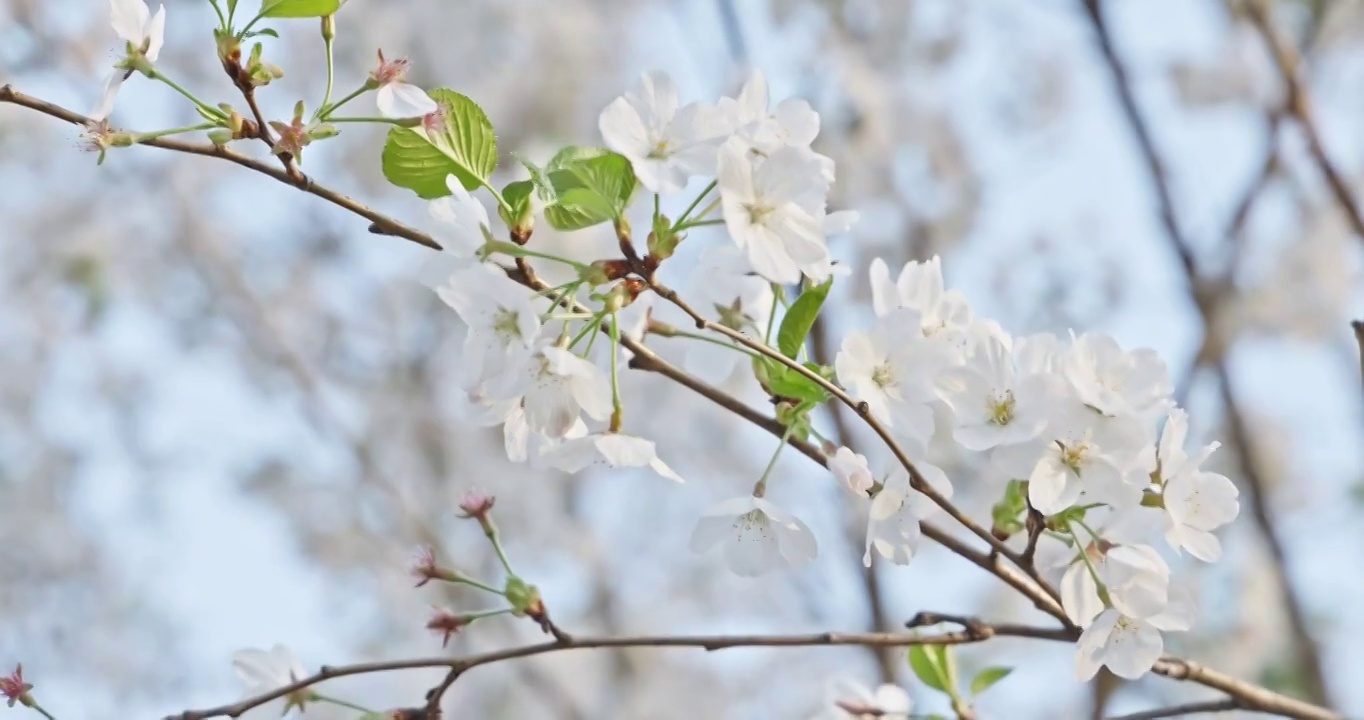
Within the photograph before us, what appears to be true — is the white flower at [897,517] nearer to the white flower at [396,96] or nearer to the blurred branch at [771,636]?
the blurred branch at [771,636]

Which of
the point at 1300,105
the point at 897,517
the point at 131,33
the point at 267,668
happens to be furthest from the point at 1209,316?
the point at 131,33

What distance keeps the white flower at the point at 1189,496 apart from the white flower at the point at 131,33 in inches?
20.5

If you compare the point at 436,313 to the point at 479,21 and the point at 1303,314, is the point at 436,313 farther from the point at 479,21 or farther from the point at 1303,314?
the point at 1303,314

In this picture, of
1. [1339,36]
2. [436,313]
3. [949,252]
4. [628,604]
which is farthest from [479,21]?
[1339,36]

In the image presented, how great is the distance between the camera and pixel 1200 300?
2.12 meters

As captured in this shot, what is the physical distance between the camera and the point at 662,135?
0.61 meters

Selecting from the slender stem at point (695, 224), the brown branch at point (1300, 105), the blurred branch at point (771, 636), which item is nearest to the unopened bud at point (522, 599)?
the blurred branch at point (771, 636)

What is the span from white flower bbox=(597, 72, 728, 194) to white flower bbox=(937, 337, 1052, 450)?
159mm

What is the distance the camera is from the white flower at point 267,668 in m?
0.79

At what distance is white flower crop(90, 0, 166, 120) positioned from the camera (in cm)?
62

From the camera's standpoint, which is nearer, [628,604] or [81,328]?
[81,328]

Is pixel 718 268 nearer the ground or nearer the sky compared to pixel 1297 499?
nearer the ground

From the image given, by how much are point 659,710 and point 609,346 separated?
10.4 ft

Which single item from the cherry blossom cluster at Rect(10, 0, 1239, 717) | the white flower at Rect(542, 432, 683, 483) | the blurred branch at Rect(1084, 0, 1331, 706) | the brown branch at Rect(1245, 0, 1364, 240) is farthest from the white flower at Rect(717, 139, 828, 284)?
the blurred branch at Rect(1084, 0, 1331, 706)
